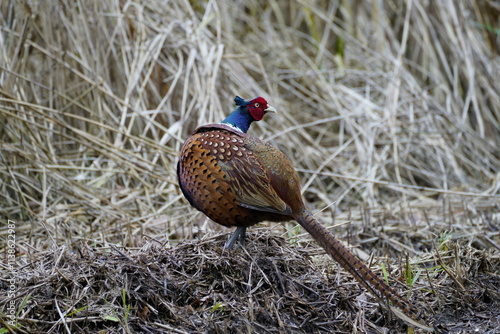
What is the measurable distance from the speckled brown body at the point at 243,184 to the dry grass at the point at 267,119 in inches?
18.4

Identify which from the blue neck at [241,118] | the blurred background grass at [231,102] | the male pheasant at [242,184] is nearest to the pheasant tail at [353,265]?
the male pheasant at [242,184]

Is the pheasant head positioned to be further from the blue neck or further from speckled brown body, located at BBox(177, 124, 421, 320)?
speckled brown body, located at BBox(177, 124, 421, 320)

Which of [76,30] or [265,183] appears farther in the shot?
[76,30]

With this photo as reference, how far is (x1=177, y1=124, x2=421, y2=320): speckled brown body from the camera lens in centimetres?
314

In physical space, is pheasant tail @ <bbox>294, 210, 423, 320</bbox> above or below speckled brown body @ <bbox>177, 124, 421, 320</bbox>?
below

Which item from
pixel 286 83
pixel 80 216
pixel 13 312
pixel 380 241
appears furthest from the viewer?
pixel 286 83

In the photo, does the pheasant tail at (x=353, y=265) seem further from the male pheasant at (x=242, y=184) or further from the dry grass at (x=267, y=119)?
the dry grass at (x=267, y=119)

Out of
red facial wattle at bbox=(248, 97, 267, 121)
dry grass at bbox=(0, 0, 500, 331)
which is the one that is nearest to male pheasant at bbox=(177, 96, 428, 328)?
red facial wattle at bbox=(248, 97, 267, 121)

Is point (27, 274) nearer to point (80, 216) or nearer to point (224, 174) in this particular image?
point (224, 174)

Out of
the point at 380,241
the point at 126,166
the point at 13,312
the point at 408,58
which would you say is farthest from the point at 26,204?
the point at 408,58

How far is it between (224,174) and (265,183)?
0.71 ft

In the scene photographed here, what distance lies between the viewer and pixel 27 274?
296 cm

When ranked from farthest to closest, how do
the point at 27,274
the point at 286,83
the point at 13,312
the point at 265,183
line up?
1. the point at 286,83
2. the point at 265,183
3. the point at 27,274
4. the point at 13,312

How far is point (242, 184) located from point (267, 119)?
314 centimetres
